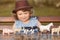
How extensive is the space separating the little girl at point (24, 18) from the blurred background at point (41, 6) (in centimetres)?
24

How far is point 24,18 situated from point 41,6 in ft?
1.01

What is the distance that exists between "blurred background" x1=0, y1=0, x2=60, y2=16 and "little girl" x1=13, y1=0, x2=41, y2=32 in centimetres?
24

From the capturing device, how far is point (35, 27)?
139 cm

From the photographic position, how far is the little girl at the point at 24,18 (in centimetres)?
139

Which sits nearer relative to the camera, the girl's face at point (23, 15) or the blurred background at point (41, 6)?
the girl's face at point (23, 15)

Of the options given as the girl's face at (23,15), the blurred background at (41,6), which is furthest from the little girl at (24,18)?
the blurred background at (41,6)

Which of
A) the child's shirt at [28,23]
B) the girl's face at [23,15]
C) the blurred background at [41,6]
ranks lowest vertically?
the child's shirt at [28,23]

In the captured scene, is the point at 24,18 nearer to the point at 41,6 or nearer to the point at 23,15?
the point at 23,15

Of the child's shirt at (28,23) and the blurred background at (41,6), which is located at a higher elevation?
the blurred background at (41,6)

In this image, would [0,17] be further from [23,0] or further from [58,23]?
[58,23]

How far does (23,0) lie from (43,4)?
30 centimetres

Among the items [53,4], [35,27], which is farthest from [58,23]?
[35,27]

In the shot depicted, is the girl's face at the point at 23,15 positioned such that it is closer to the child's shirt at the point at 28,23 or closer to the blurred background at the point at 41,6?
the child's shirt at the point at 28,23

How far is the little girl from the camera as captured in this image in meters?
1.39
